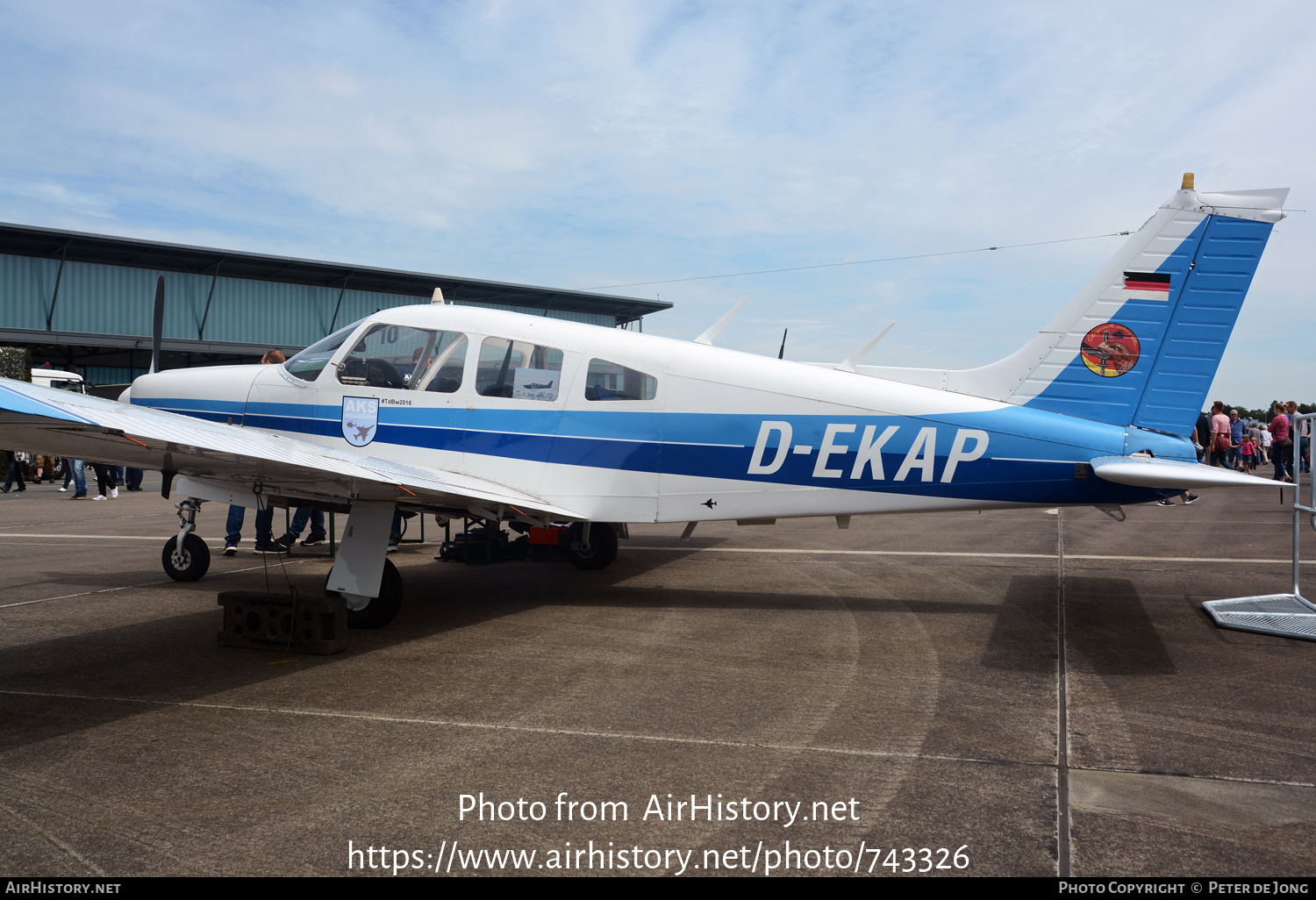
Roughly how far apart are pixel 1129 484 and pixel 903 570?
318 cm

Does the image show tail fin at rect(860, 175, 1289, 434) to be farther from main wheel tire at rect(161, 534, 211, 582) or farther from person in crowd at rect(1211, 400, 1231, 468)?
person in crowd at rect(1211, 400, 1231, 468)

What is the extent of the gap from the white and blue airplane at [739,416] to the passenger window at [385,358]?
2 centimetres

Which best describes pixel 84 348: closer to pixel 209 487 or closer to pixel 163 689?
pixel 209 487

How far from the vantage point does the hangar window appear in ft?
23.1

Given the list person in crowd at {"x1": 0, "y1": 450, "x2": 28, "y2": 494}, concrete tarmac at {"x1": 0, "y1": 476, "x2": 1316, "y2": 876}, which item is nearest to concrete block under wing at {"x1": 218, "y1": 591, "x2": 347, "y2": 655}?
concrete tarmac at {"x1": 0, "y1": 476, "x2": 1316, "y2": 876}

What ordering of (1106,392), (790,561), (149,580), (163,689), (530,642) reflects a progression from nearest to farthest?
(163,689) → (530,642) → (1106,392) → (149,580) → (790,561)

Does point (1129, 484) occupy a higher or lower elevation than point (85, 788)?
higher

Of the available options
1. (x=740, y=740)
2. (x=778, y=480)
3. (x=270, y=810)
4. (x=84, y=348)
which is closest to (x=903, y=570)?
(x=778, y=480)

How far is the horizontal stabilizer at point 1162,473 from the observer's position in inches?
214

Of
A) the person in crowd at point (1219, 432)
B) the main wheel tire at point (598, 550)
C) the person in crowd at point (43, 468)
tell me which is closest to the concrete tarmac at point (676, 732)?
the main wheel tire at point (598, 550)

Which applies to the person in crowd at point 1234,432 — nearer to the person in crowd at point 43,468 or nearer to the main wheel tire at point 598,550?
the main wheel tire at point 598,550

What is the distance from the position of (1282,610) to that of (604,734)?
5.77m

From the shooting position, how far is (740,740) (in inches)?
155
